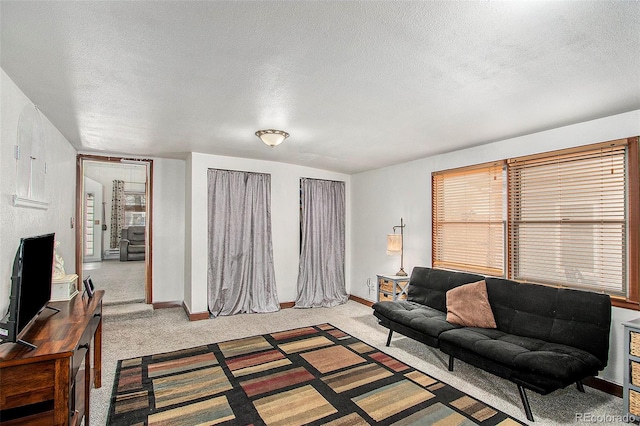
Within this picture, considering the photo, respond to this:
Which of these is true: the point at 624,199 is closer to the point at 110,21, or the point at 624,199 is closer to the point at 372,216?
the point at 372,216

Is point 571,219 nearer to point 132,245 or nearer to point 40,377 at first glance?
point 40,377

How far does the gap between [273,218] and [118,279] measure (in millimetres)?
4160

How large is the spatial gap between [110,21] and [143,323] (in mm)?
4157

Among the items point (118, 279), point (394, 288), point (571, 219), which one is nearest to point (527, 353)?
point (571, 219)

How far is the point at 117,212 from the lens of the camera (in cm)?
1077

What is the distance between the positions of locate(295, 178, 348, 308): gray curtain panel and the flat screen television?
12.6 ft

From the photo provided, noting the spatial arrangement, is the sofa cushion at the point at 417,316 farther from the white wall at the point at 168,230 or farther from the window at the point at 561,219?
the white wall at the point at 168,230

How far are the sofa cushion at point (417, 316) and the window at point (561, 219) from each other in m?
0.88

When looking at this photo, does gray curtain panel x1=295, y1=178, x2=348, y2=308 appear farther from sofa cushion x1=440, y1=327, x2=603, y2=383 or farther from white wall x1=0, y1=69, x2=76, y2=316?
white wall x1=0, y1=69, x2=76, y2=316

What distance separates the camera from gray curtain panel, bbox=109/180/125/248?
10.7 metres

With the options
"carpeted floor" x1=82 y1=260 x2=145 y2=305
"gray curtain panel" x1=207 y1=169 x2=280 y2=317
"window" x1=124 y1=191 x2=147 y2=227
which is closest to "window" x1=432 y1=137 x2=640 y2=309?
"gray curtain panel" x1=207 y1=169 x2=280 y2=317

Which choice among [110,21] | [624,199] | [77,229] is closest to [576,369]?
[624,199]

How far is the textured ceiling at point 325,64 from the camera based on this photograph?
1.57 meters

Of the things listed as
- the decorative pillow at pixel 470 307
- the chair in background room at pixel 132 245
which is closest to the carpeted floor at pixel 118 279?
the chair in background room at pixel 132 245
